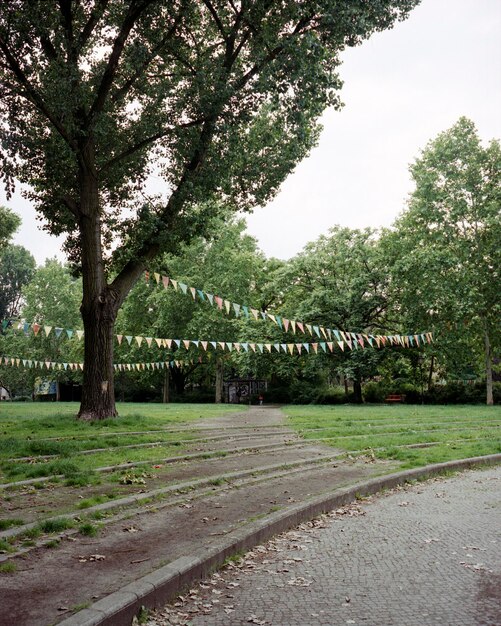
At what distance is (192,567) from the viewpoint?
4395mm

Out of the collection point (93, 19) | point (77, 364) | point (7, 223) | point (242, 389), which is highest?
point (93, 19)

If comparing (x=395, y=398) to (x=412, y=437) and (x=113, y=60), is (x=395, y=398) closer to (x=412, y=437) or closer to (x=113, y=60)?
(x=412, y=437)

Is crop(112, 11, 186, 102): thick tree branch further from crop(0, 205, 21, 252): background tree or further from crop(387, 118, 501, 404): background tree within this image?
crop(387, 118, 501, 404): background tree

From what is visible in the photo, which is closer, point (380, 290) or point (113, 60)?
point (113, 60)

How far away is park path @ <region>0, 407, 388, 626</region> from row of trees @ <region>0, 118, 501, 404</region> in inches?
815

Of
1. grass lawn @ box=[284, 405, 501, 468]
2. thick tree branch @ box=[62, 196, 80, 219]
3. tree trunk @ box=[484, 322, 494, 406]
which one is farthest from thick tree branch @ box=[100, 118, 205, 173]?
tree trunk @ box=[484, 322, 494, 406]

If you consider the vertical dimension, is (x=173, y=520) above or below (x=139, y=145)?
below

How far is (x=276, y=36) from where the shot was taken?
42.4ft

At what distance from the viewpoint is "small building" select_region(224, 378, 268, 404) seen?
42.2 m

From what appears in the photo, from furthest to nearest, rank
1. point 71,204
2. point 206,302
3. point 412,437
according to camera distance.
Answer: point 206,302, point 71,204, point 412,437

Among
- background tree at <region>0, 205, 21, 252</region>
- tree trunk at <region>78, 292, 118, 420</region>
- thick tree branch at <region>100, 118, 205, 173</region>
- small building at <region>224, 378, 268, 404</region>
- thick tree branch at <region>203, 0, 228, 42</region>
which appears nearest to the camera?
thick tree branch at <region>203, 0, 228, 42</region>

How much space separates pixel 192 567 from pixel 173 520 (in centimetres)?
158

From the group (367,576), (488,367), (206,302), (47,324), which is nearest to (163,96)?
(367,576)

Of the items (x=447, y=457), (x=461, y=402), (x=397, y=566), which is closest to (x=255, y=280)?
(x=461, y=402)
